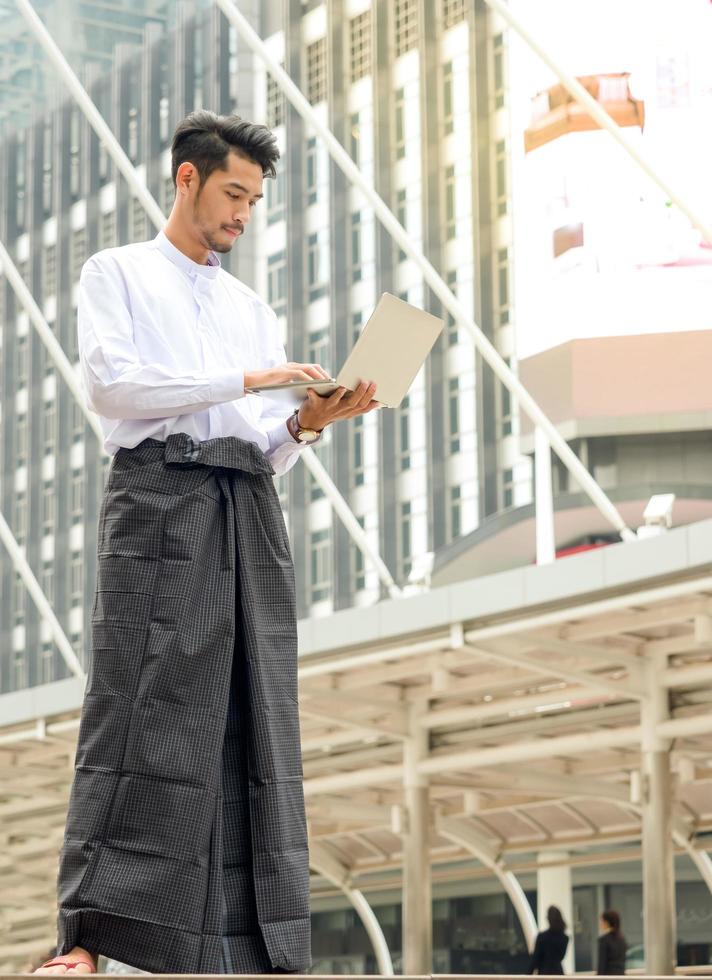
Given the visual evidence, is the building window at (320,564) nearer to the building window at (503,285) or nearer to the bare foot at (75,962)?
the building window at (503,285)

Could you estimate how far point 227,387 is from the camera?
9.25ft

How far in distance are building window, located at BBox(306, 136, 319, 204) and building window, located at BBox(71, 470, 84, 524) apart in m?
11.1

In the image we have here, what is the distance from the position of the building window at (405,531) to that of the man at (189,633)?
142 feet

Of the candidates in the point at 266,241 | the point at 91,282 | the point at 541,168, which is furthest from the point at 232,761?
the point at 266,241

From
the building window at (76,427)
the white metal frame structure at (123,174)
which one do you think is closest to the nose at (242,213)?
the white metal frame structure at (123,174)

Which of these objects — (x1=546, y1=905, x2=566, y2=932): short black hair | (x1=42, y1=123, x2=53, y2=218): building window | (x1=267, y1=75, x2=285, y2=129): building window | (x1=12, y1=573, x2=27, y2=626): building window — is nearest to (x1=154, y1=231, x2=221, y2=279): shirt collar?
(x1=546, y1=905, x2=566, y2=932): short black hair

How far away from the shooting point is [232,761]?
9.24 feet

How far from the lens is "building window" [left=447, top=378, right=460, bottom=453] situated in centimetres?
4700

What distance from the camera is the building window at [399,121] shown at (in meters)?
49.4

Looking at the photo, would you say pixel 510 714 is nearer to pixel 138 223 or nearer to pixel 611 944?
pixel 611 944

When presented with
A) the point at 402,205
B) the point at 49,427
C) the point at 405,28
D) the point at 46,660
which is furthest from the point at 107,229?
the point at 46,660

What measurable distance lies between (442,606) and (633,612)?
1075mm

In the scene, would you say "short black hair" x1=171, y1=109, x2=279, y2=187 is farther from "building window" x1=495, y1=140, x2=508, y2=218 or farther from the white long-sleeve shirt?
"building window" x1=495, y1=140, x2=508, y2=218

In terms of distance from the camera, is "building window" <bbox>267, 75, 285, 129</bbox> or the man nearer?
the man
